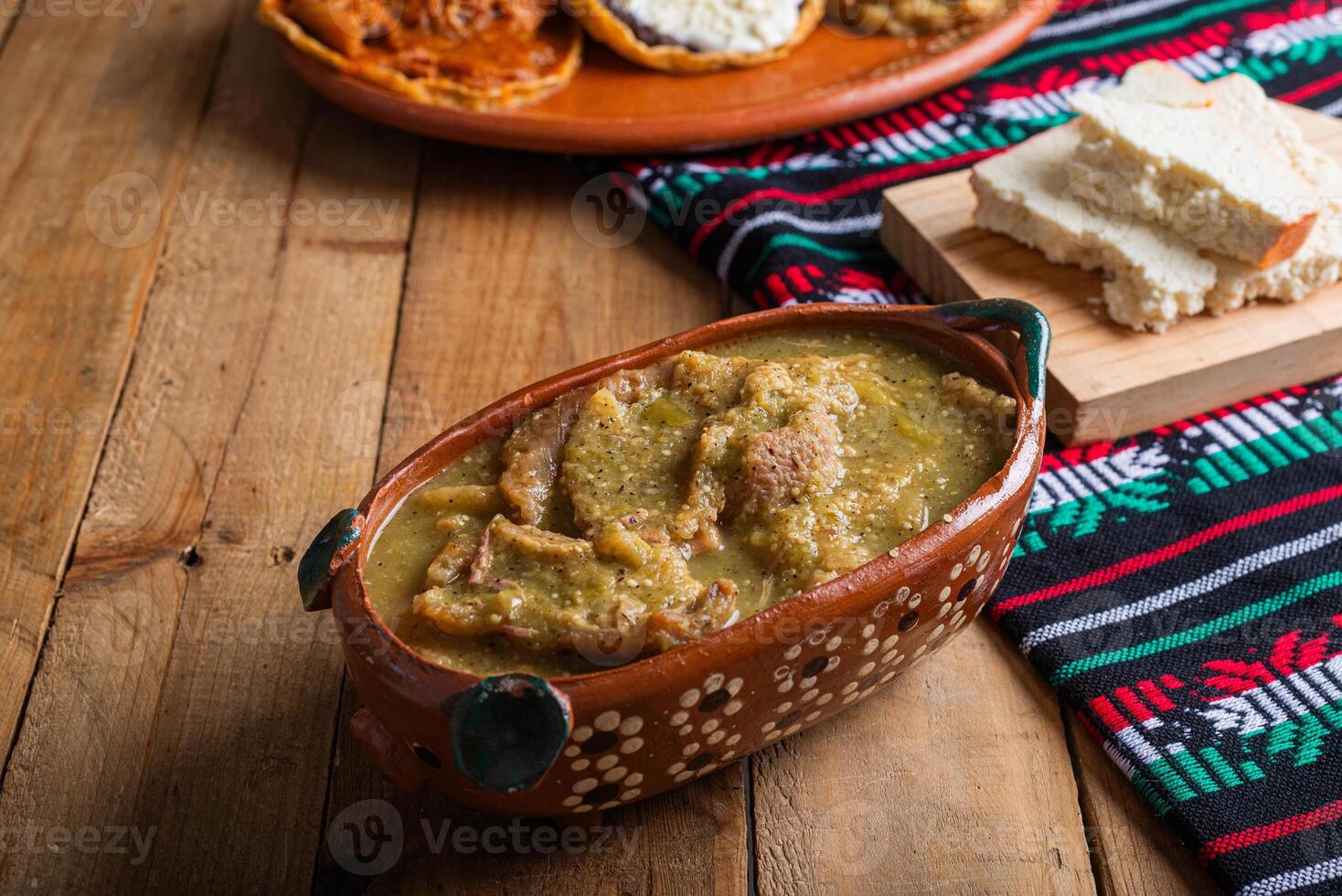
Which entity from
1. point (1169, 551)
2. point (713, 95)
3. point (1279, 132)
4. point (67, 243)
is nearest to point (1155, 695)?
point (1169, 551)

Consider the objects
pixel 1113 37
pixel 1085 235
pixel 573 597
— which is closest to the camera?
pixel 573 597

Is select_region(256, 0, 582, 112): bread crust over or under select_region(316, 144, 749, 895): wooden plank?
over

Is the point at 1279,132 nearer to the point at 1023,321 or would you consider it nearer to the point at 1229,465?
the point at 1229,465

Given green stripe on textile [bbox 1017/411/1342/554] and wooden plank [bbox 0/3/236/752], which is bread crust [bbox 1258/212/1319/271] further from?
wooden plank [bbox 0/3/236/752]

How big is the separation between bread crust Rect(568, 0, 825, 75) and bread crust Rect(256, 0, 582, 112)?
7cm

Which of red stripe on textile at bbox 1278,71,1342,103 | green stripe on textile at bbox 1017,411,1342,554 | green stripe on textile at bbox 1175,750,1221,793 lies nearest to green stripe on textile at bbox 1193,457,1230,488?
green stripe on textile at bbox 1017,411,1342,554

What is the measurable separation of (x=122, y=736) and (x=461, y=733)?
2.21 ft

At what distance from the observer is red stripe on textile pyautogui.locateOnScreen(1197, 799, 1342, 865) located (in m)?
1.51

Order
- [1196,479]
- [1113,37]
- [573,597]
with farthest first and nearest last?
[1113,37], [1196,479], [573,597]

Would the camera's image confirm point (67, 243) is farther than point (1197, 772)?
Yes

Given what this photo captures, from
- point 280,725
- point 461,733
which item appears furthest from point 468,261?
point 461,733

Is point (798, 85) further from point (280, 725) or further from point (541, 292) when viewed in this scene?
point (280, 725)

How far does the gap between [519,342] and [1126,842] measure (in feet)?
4.22

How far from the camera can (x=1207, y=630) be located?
178cm
